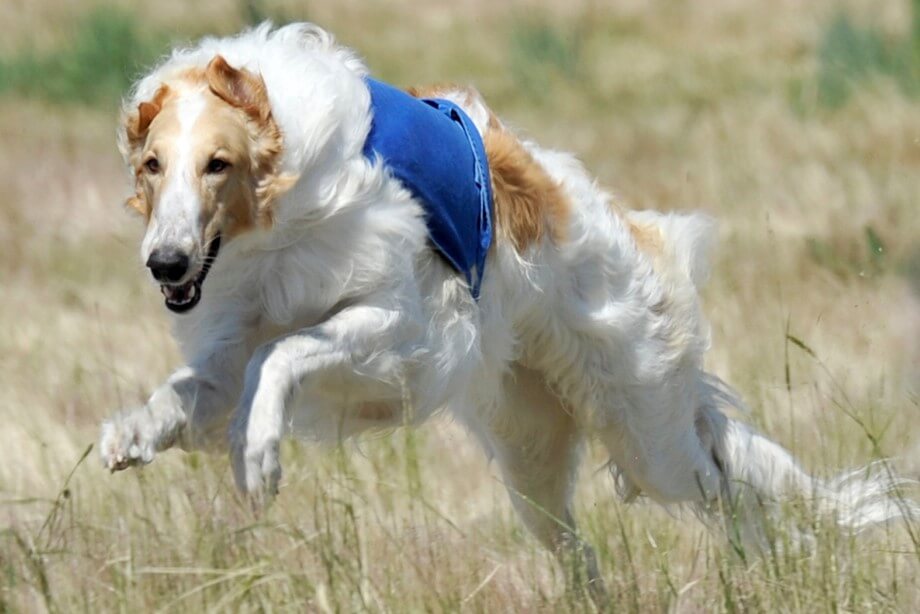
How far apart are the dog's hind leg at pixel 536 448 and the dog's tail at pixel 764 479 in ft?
1.60

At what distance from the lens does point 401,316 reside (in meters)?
4.83

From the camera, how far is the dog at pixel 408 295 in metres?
4.47

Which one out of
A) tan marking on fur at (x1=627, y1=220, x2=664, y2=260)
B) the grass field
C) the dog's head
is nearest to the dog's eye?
the dog's head

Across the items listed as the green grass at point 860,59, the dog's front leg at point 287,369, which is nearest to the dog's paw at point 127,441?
the dog's front leg at point 287,369

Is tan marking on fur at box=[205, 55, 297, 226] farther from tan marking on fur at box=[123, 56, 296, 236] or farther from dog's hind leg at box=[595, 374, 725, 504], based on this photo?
dog's hind leg at box=[595, 374, 725, 504]

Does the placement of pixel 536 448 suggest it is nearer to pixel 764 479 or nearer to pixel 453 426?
pixel 764 479

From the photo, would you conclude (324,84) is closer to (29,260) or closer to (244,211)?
(244,211)

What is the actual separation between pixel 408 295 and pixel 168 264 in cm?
85

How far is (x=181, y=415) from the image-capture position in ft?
14.8

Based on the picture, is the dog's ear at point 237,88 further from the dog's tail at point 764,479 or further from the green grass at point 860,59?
the green grass at point 860,59

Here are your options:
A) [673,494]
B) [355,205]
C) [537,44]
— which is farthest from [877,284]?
[537,44]

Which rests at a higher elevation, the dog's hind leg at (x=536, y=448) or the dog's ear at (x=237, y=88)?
the dog's ear at (x=237, y=88)

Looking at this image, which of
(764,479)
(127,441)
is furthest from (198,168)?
(764,479)

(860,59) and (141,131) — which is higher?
(860,59)
